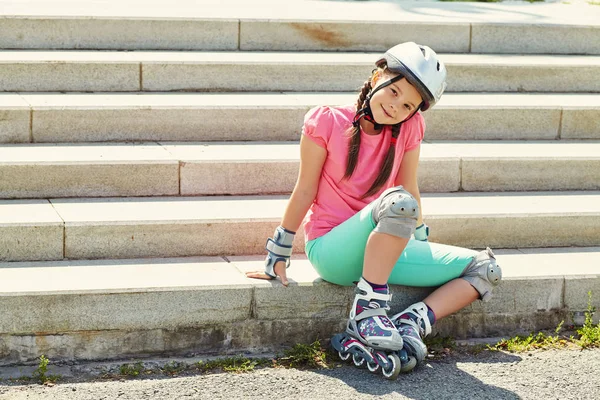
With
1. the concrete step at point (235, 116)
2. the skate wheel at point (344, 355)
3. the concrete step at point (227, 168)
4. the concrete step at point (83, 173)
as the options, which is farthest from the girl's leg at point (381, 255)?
the concrete step at point (235, 116)

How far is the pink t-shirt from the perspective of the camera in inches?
170

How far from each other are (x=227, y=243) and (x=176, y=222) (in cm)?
28

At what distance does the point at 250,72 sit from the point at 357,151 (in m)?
1.98

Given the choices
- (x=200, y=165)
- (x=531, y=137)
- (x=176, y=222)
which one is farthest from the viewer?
(x=531, y=137)

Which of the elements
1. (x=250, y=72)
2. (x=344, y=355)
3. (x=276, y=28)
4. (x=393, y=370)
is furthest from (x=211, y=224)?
(x=276, y=28)

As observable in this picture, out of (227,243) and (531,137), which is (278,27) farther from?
(227,243)

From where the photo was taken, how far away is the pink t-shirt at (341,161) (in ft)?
14.1

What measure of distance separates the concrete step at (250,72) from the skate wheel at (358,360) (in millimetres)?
2486

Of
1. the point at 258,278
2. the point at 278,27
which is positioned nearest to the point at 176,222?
the point at 258,278

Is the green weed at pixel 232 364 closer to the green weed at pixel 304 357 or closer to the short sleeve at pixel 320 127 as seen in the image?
the green weed at pixel 304 357

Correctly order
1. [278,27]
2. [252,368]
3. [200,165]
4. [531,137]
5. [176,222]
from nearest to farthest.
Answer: [252,368] < [176,222] < [200,165] < [531,137] < [278,27]

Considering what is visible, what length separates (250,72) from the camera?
611 centimetres

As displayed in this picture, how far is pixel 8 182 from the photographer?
16.3ft

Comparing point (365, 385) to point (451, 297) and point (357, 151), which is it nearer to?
point (451, 297)
